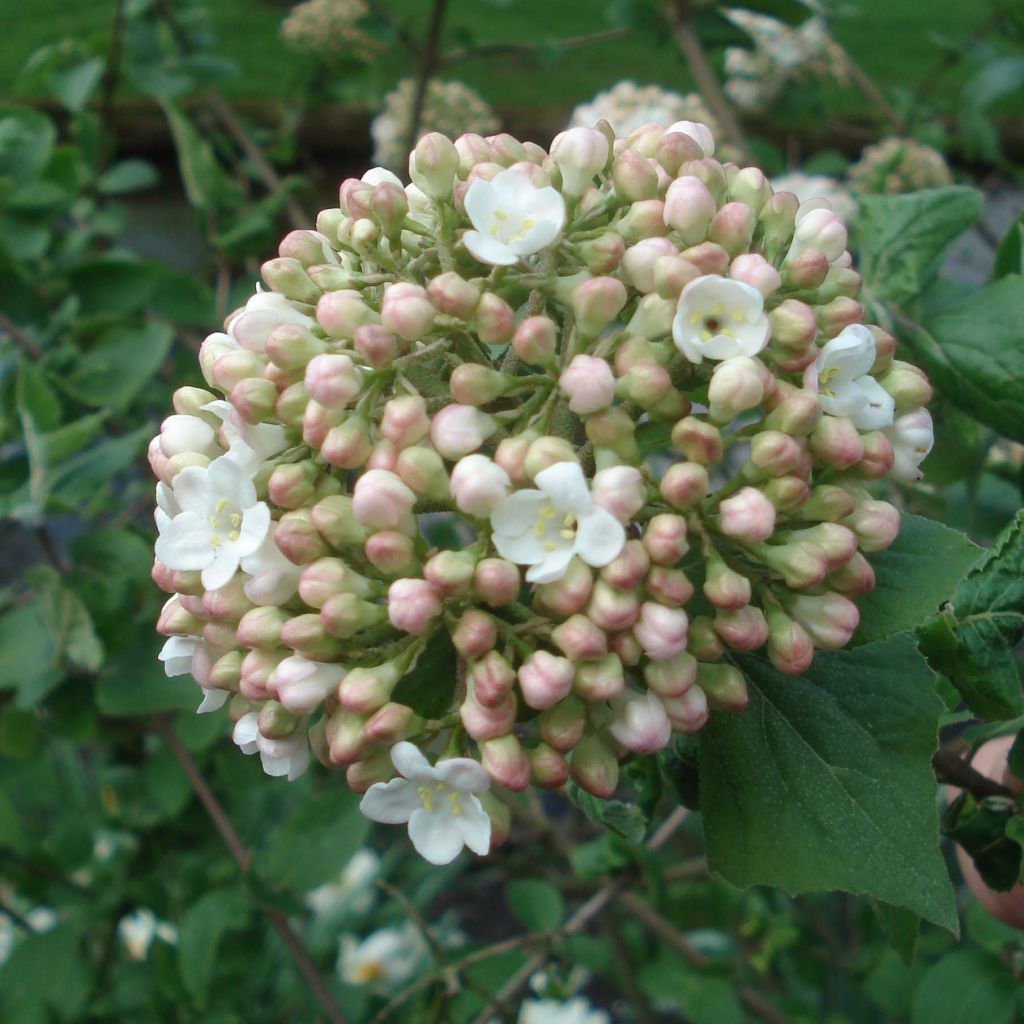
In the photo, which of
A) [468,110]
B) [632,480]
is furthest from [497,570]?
[468,110]

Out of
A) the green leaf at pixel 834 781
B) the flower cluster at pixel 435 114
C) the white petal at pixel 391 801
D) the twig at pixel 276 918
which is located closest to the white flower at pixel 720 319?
the green leaf at pixel 834 781

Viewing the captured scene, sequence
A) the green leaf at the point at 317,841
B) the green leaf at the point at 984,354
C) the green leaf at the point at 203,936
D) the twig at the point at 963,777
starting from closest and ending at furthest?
the twig at the point at 963,777 < the green leaf at the point at 984,354 < the green leaf at the point at 317,841 < the green leaf at the point at 203,936

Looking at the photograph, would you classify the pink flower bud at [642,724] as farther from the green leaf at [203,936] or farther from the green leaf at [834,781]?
the green leaf at [203,936]

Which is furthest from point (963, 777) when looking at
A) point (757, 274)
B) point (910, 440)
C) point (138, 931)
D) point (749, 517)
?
point (138, 931)

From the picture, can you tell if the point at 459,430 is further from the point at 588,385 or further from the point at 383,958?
the point at 383,958

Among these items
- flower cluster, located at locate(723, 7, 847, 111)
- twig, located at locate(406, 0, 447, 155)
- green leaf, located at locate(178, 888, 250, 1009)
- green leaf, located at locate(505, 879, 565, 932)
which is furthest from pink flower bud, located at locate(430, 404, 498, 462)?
flower cluster, located at locate(723, 7, 847, 111)

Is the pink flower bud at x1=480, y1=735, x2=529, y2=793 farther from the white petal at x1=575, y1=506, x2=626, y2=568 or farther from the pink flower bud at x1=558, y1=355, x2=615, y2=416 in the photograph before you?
the pink flower bud at x1=558, y1=355, x2=615, y2=416
